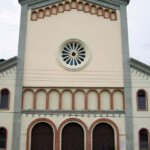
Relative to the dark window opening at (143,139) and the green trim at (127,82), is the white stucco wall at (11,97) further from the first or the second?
the dark window opening at (143,139)

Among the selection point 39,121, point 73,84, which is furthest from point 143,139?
point 39,121

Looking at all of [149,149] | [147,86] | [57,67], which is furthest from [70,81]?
[149,149]

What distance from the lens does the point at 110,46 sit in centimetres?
2320

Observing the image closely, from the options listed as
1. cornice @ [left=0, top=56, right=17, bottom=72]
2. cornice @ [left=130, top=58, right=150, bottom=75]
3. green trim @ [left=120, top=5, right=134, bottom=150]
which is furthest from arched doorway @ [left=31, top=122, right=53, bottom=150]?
cornice @ [left=130, top=58, right=150, bottom=75]

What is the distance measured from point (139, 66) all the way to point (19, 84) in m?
10.6

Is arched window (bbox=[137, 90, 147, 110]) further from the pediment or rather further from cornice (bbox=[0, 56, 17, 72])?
cornice (bbox=[0, 56, 17, 72])

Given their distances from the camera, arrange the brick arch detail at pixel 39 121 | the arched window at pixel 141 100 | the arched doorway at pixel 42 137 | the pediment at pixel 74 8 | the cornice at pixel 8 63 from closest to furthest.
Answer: the brick arch detail at pixel 39 121 → the arched doorway at pixel 42 137 → the arched window at pixel 141 100 → the cornice at pixel 8 63 → the pediment at pixel 74 8

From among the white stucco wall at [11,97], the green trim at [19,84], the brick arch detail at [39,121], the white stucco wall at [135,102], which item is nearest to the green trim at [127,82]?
the white stucco wall at [135,102]

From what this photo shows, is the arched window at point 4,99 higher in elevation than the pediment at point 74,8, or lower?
lower

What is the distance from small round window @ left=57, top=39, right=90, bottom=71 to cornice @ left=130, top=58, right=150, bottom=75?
12.9 feet

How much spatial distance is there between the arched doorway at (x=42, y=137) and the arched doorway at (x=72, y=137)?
1160mm

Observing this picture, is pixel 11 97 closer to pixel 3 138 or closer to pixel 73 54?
pixel 3 138

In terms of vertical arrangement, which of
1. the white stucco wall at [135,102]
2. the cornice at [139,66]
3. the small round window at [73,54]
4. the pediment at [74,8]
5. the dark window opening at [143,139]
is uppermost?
the pediment at [74,8]

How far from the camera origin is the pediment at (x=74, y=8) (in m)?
24.0
